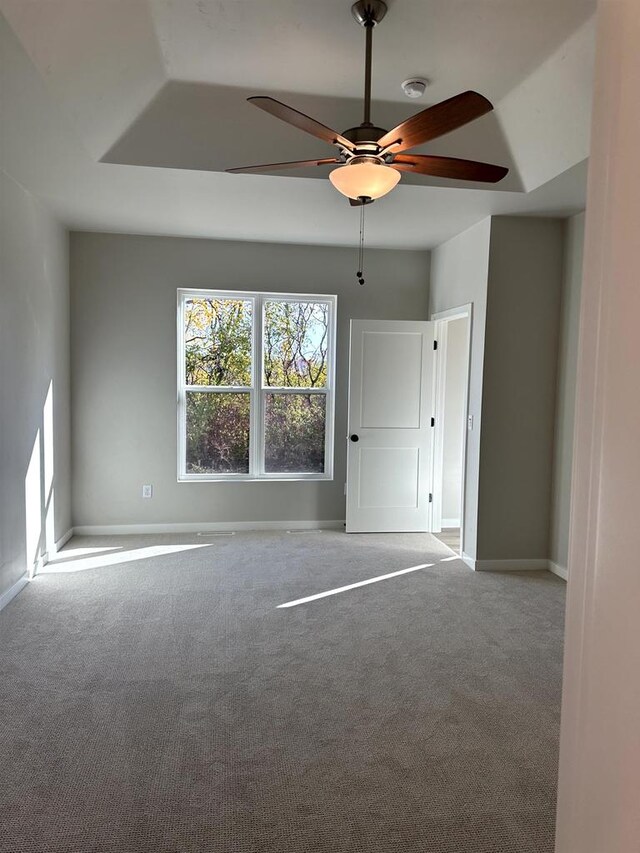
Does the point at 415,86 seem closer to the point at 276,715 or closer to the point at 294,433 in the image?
the point at 276,715

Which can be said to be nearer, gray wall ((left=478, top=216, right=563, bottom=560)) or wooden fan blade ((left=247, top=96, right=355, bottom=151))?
wooden fan blade ((left=247, top=96, right=355, bottom=151))

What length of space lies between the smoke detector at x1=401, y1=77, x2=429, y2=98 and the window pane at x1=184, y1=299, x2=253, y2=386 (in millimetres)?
2778

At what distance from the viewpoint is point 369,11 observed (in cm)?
246

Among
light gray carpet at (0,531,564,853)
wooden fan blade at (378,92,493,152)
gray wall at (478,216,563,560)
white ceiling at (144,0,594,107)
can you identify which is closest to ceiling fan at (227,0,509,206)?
wooden fan blade at (378,92,493,152)

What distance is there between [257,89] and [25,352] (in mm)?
2369

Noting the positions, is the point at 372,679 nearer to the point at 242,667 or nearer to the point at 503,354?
the point at 242,667

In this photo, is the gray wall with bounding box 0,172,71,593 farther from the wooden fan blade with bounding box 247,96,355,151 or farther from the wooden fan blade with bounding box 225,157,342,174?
the wooden fan blade with bounding box 247,96,355,151

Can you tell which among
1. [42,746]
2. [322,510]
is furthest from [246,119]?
[322,510]

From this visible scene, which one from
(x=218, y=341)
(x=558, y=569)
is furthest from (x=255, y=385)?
(x=558, y=569)

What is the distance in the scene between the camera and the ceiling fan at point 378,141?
210cm

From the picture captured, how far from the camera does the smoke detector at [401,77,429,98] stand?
300cm

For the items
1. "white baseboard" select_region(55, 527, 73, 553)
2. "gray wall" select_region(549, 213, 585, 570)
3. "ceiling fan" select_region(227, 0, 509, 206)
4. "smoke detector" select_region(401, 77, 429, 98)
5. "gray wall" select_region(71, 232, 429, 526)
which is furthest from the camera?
"gray wall" select_region(71, 232, 429, 526)

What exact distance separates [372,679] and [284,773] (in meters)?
0.79

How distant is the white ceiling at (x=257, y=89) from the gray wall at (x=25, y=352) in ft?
1.15
